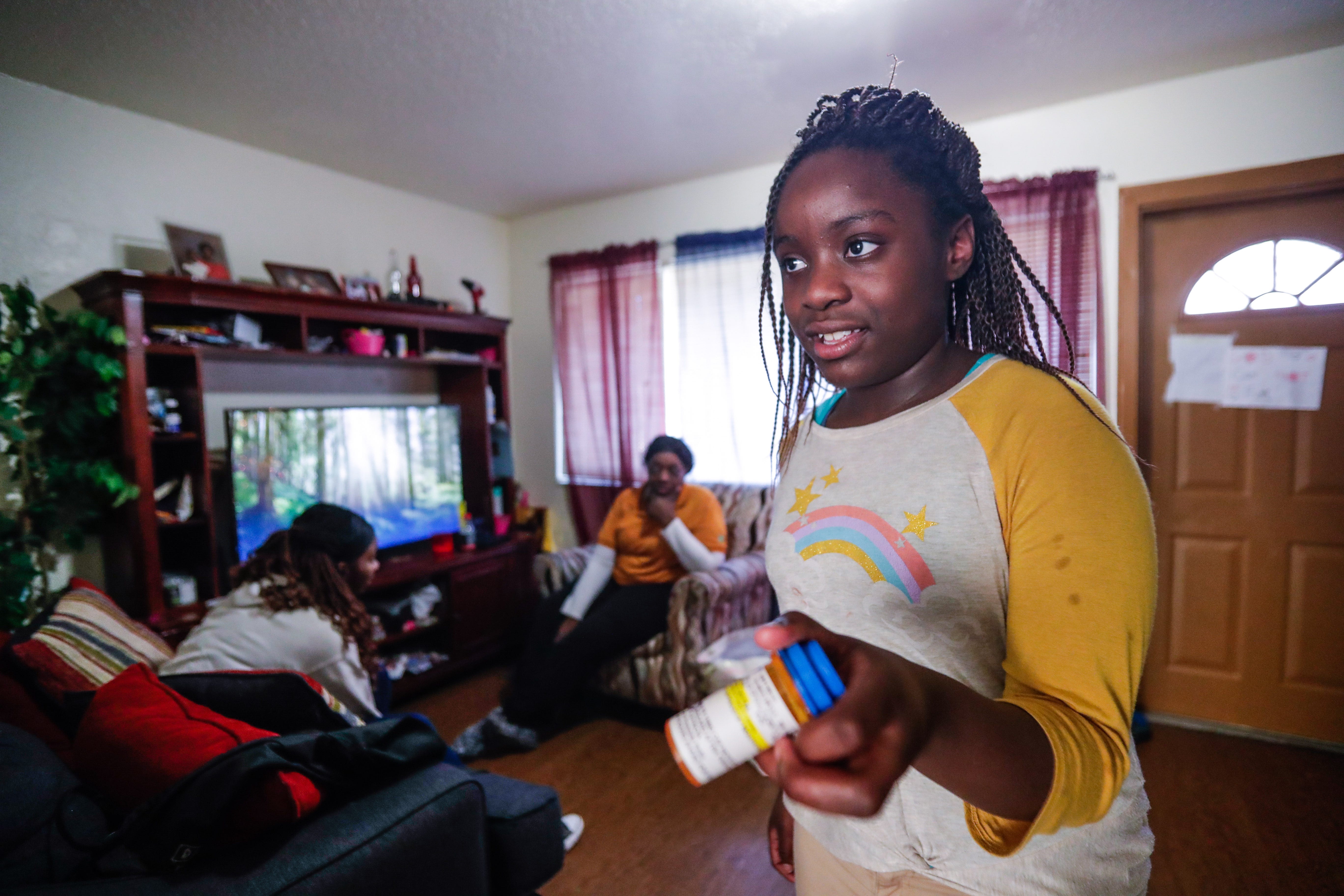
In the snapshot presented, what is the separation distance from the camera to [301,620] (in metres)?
1.63

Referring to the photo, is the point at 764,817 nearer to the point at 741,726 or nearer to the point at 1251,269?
the point at 741,726

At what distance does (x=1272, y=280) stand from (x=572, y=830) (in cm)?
316

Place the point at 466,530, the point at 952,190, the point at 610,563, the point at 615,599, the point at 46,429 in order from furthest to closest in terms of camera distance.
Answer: the point at 466,530 → the point at 610,563 → the point at 615,599 → the point at 46,429 → the point at 952,190

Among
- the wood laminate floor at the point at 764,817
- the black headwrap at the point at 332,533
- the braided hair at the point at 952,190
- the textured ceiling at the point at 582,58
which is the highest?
the textured ceiling at the point at 582,58

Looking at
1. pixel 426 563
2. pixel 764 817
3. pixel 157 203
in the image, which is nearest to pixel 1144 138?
pixel 764 817

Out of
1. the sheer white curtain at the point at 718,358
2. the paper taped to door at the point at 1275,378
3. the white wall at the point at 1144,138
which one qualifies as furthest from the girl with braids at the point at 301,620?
the paper taped to door at the point at 1275,378

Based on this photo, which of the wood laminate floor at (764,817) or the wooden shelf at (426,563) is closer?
the wood laminate floor at (764,817)

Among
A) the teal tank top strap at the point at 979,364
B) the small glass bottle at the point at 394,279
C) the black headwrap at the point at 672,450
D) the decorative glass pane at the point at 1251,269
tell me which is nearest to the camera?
the teal tank top strap at the point at 979,364

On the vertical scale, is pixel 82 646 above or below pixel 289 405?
below

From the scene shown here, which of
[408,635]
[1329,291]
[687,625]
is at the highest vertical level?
[1329,291]

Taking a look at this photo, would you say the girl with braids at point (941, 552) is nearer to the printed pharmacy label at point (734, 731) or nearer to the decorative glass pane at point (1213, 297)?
the printed pharmacy label at point (734, 731)

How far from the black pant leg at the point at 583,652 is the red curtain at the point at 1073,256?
193 cm

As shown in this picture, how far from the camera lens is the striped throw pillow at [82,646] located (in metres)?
1.38

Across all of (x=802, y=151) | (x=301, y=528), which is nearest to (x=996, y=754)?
(x=802, y=151)
